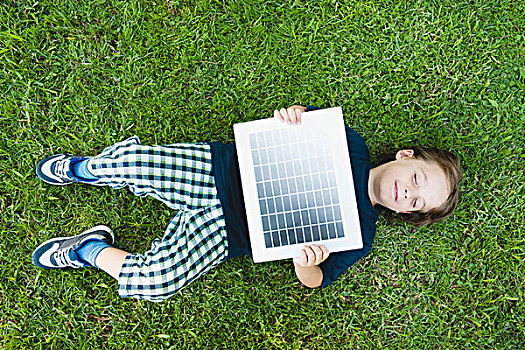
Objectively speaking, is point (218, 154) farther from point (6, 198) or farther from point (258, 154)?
point (6, 198)

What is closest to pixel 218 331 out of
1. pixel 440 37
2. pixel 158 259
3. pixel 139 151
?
pixel 158 259

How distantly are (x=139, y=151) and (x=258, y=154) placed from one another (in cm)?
58

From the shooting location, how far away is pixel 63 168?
6.20ft

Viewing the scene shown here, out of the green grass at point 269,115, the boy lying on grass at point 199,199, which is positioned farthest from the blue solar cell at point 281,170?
the green grass at point 269,115

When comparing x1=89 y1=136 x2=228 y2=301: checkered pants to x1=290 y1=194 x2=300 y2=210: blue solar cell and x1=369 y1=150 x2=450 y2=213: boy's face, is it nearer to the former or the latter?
x1=290 y1=194 x2=300 y2=210: blue solar cell

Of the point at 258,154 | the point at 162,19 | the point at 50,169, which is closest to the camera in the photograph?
the point at 258,154

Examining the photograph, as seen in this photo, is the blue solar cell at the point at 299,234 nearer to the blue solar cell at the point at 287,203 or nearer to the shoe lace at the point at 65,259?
the blue solar cell at the point at 287,203

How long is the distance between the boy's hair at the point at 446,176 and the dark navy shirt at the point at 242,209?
0.15m

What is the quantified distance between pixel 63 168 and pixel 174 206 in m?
0.56

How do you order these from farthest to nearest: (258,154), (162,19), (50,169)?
(162,19), (50,169), (258,154)

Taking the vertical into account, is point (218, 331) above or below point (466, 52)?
below

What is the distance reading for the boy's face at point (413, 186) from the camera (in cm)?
164

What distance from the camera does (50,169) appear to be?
6.30 feet

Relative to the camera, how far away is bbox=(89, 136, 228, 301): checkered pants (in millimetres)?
1729
